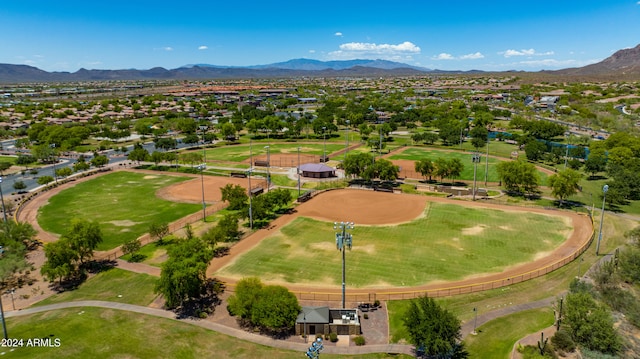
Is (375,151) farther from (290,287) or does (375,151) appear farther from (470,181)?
(290,287)

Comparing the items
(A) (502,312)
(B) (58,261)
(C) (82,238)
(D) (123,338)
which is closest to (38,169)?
(C) (82,238)

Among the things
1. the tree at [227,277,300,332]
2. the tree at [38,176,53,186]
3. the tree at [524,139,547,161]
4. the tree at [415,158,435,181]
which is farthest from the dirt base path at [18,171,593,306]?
the tree at [524,139,547,161]

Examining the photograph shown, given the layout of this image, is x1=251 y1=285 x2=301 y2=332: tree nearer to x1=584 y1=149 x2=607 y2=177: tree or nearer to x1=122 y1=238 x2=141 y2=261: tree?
x1=122 y1=238 x2=141 y2=261: tree

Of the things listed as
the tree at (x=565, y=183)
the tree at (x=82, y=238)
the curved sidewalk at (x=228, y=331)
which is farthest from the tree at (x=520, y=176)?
the tree at (x=82, y=238)

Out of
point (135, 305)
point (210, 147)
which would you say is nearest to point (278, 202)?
point (135, 305)

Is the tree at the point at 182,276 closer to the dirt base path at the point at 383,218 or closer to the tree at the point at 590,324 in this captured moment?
the dirt base path at the point at 383,218
